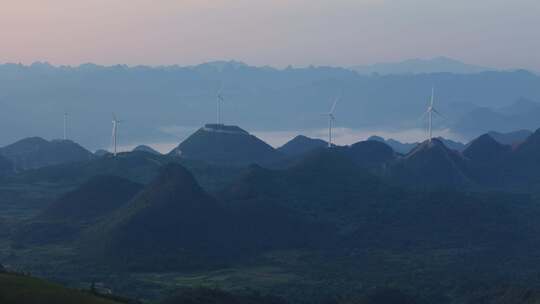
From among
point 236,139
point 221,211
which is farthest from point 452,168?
point 221,211

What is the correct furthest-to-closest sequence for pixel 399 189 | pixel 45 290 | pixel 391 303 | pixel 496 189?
pixel 496 189
pixel 399 189
pixel 391 303
pixel 45 290

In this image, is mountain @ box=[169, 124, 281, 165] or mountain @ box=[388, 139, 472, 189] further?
mountain @ box=[169, 124, 281, 165]

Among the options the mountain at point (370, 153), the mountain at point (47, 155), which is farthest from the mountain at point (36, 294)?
the mountain at point (47, 155)

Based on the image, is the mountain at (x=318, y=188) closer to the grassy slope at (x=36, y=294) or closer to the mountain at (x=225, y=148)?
the mountain at (x=225, y=148)

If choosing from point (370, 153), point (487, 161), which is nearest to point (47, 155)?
point (370, 153)

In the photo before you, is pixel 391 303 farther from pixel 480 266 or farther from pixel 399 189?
pixel 399 189

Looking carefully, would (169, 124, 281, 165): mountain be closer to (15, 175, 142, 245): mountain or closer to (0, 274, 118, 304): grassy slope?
(15, 175, 142, 245): mountain

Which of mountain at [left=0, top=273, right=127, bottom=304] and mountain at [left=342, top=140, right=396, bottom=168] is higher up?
mountain at [left=342, top=140, right=396, bottom=168]

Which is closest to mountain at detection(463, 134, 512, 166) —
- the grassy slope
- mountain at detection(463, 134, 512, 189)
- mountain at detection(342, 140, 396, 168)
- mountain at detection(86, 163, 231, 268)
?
mountain at detection(463, 134, 512, 189)
